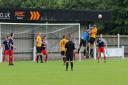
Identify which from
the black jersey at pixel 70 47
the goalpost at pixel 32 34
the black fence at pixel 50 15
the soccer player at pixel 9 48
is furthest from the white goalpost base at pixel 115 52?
the black jersey at pixel 70 47

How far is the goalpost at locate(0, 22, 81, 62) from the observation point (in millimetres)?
46938

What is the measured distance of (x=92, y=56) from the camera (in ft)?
161

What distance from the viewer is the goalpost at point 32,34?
46.9m

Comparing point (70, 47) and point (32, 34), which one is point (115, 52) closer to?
point (32, 34)

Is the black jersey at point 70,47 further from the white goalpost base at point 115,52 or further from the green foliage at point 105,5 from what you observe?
the green foliage at point 105,5

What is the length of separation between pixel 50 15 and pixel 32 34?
2.29 meters

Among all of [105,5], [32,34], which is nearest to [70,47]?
[32,34]

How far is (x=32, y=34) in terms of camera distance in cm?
4825

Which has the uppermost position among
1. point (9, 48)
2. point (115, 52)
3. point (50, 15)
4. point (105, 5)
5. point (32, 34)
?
point (105, 5)

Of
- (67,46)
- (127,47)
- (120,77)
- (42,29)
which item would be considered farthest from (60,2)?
(120,77)

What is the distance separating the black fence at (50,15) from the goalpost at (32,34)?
56 cm

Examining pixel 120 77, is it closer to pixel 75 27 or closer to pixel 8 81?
pixel 8 81

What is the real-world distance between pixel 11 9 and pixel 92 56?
8576mm

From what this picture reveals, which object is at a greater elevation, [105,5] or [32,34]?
[105,5]
